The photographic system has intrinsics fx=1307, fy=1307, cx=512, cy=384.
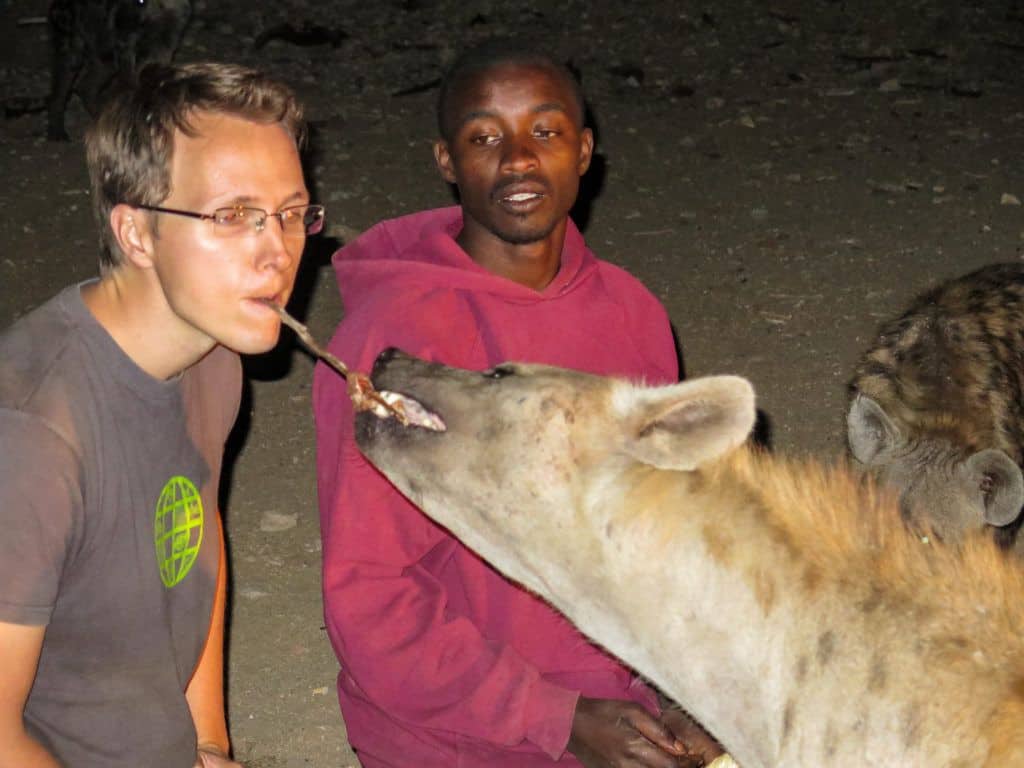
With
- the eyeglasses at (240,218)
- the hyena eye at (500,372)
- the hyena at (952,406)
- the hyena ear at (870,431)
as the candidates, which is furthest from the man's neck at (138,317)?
the hyena ear at (870,431)

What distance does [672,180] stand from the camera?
5.86 meters

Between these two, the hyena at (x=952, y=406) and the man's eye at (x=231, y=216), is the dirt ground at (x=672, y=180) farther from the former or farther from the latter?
the man's eye at (x=231, y=216)

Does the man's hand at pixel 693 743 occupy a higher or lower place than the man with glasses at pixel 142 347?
lower

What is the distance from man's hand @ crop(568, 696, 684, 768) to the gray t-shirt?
555 millimetres

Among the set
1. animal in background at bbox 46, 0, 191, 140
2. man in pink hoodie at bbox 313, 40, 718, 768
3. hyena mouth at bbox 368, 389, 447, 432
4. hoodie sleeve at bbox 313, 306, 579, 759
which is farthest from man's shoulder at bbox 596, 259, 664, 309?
animal in background at bbox 46, 0, 191, 140

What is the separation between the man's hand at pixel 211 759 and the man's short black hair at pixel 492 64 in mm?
1030

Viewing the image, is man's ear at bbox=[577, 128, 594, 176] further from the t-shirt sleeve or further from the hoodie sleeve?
the t-shirt sleeve

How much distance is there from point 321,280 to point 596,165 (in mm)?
1661

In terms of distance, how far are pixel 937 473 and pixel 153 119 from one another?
1789 millimetres

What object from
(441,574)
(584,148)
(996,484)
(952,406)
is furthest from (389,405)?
(952,406)

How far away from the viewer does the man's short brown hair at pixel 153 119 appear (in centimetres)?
162

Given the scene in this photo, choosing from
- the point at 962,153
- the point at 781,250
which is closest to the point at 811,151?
the point at 962,153

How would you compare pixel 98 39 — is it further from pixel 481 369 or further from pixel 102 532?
pixel 102 532

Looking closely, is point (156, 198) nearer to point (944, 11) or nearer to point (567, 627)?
point (567, 627)
